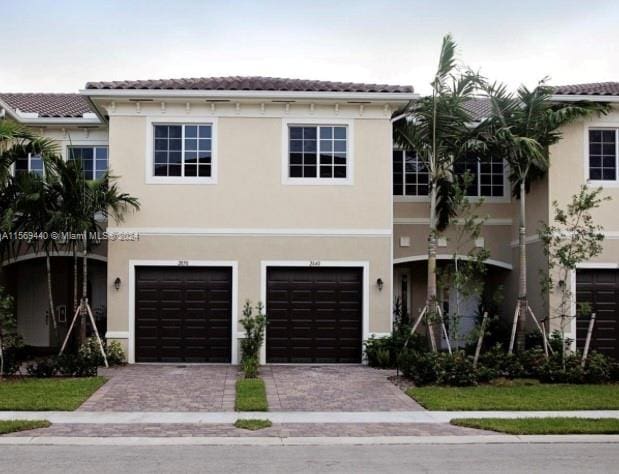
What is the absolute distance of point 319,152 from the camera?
18.2 metres

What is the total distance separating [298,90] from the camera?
17.8 meters

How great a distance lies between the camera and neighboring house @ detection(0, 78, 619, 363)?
17.9 metres

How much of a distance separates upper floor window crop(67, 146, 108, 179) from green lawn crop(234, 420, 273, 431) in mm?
10544

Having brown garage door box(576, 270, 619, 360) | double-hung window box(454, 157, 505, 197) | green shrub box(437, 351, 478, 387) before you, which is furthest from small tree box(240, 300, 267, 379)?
brown garage door box(576, 270, 619, 360)

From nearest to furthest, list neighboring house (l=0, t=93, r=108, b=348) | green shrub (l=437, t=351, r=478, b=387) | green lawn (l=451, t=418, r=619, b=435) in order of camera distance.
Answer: green lawn (l=451, t=418, r=619, b=435) → green shrub (l=437, t=351, r=478, b=387) → neighboring house (l=0, t=93, r=108, b=348)

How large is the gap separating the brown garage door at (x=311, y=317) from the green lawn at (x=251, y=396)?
113 inches

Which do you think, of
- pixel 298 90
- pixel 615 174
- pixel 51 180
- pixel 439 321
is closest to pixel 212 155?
pixel 298 90

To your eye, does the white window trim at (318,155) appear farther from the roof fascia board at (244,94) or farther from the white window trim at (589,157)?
the white window trim at (589,157)

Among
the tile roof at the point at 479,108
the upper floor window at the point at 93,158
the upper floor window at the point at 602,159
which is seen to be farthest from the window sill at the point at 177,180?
the upper floor window at the point at 602,159

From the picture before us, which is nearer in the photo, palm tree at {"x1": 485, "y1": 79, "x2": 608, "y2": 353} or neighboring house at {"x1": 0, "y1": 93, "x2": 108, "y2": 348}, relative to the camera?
palm tree at {"x1": 485, "y1": 79, "x2": 608, "y2": 353}

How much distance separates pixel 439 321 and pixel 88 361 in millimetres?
7428

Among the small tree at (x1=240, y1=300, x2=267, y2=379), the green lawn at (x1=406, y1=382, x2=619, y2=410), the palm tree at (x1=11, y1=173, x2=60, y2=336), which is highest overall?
the palm tree at (x1=11, y1=173, x2=60, y2=336)

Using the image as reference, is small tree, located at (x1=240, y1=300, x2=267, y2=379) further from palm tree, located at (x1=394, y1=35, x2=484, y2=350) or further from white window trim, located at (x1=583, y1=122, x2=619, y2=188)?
white window trim, located at (x1=583, y1=122, x2=619, y2=188)

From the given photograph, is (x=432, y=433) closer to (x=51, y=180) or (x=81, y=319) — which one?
(x=81, y=319)
